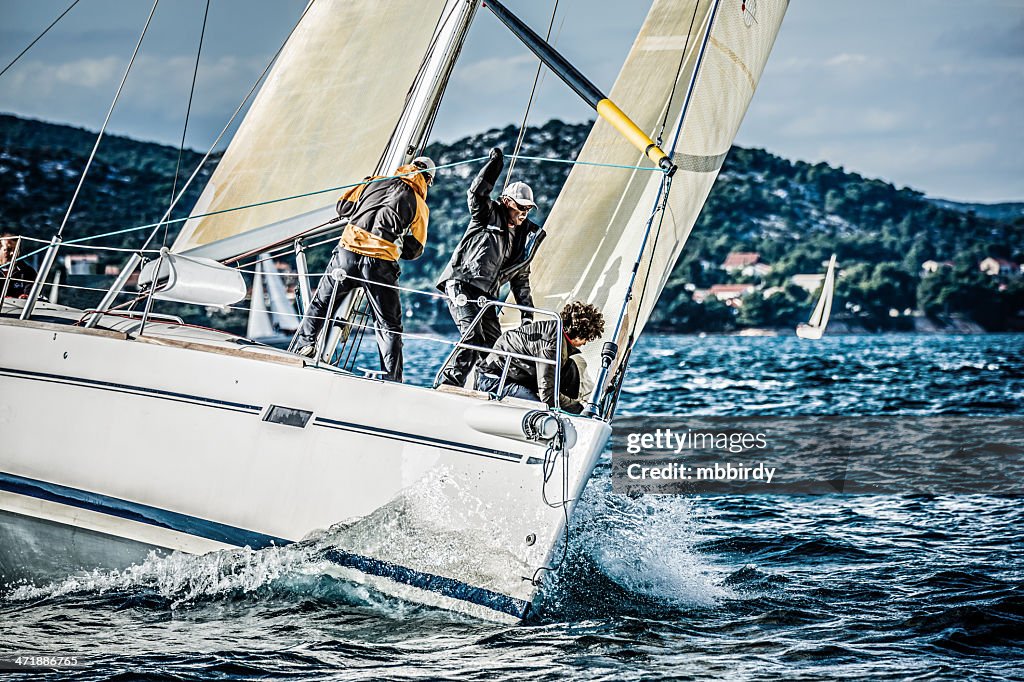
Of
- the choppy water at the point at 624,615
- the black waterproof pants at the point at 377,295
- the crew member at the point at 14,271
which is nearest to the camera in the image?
the choppy water at the point at 624,615

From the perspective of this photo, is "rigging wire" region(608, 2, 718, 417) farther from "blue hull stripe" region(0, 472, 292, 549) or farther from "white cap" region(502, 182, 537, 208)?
"blue hull stripe" region(0, 472, 292, 549)

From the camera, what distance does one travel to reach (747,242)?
90.1 metres

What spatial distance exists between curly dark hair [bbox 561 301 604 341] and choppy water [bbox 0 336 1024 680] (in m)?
1.07

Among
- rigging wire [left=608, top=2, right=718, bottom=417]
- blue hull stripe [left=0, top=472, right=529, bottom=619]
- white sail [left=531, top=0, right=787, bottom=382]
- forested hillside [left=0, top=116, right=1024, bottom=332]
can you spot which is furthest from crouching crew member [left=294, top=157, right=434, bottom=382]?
forested hillside [left=0, top=116, right=1024, bottom=332]

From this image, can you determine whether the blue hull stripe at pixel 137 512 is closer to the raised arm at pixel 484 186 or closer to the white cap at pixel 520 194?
the raised arm at pixel 484 186

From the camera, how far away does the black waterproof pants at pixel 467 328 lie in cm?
578

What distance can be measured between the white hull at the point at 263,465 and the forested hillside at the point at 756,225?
161 feet

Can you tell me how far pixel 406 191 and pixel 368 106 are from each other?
1.02m

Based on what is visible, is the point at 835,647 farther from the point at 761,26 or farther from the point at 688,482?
the point at 688,482

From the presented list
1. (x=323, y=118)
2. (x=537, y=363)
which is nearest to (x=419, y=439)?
(x=537, y=363)

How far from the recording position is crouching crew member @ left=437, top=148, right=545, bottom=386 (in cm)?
580

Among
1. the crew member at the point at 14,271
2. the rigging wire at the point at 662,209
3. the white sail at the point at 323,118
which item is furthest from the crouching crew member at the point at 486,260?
the crew member at the point at 14,271

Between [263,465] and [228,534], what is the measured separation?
40 centimetres

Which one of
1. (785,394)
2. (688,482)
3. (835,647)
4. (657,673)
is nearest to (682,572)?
(835,647)
